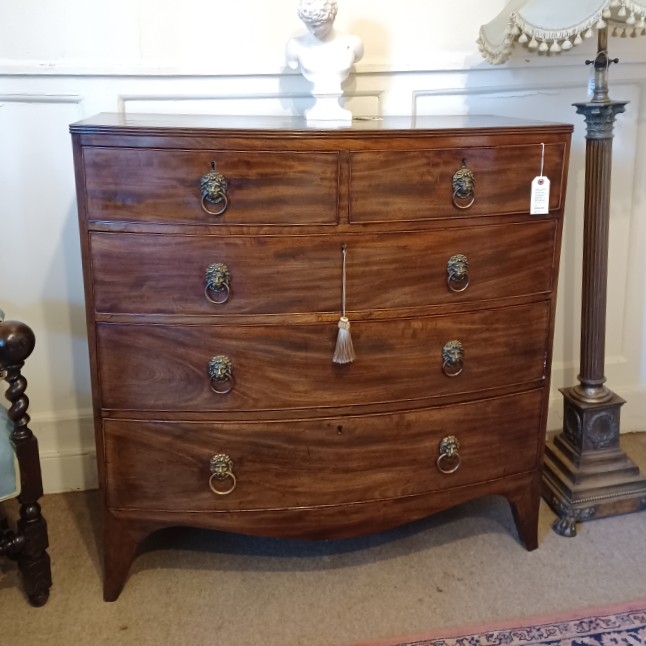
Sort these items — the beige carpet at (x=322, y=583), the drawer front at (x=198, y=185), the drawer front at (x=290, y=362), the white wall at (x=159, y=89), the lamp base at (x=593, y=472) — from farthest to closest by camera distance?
the lamp base at (x=593, y=472) → the white wall at (x=159, y=89) → the beige carpet at (x=322, y=583) → the drawer front at (x=290, y=362) → the drawer front at (x=198, y=185)

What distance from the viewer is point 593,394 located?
2.08 m

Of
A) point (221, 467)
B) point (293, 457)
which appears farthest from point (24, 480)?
point (293, 457)

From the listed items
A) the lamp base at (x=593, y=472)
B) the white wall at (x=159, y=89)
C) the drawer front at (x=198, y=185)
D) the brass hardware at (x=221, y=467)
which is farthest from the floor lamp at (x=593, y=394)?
the brass hardware at (x=221, y=467)

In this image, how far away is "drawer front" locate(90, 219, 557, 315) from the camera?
1513 millimetres

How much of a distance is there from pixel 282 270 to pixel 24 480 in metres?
0.70

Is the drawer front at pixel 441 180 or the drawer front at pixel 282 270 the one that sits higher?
the drawer front at pixel 441 180

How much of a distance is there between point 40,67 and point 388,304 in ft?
3.52

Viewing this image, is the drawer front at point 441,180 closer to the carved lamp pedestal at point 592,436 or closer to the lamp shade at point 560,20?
the lamp shade at point 560,20

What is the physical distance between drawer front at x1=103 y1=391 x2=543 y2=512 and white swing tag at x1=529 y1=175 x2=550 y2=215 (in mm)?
430

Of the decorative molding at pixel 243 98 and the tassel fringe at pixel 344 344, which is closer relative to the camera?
the tassel fringe at pixel 344 344

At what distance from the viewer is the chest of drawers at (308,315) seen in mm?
1486

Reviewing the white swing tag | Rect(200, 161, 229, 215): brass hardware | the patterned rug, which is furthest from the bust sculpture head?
the patterned rug

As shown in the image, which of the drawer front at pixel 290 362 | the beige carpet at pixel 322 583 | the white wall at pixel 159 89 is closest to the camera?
the drawer front at pixel 290 362

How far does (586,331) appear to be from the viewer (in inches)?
80.8
